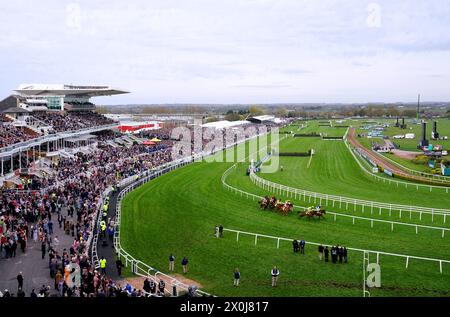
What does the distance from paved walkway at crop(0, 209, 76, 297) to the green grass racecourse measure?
3039 mm

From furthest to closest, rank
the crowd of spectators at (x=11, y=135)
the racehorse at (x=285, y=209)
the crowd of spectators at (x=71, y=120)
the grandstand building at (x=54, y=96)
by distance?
the grandstand building at (x=54, y=96), the crowd of spectators at (x=71, y=120), the crowd of spectators at (x=11, y=135), the racehorse at (x=285, y=209)

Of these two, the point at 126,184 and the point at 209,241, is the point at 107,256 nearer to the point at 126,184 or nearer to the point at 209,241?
the point at 209,241

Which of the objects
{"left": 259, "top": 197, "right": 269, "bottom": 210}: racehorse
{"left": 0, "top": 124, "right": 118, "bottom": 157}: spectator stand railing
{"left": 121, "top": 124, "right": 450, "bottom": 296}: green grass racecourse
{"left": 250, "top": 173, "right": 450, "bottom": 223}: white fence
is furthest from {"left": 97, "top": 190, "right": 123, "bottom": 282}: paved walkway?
{"left": 0, "top": 124, "right": 118, "bottom": 157}: spectator stand railing

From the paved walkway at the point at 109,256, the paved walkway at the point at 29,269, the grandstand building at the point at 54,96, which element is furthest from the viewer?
the grandstand building at the point at 54,96

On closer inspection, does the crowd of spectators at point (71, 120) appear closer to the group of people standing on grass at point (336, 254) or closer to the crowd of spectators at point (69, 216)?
the crowd of spectators at point (69, 216)

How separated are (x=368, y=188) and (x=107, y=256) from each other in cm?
1807

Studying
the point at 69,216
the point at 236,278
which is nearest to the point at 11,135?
the point at 69,216

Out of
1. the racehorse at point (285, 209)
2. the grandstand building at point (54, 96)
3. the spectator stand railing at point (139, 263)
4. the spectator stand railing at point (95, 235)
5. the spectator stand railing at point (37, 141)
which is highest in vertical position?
the grandstand building at point (54, 96)

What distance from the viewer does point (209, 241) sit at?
19219mm

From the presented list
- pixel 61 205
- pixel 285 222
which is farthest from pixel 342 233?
pixel 61 205

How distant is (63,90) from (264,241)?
39.2 m

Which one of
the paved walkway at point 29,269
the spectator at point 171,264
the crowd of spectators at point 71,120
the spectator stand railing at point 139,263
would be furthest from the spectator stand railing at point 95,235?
the crowd of spectators at point 71,120

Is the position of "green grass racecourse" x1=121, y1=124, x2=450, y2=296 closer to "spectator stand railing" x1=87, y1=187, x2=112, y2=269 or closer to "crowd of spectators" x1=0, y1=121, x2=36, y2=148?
"spectator stand railing" x1=87, y1=187, x2=112, y2=269

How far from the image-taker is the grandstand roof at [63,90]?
171 ft
